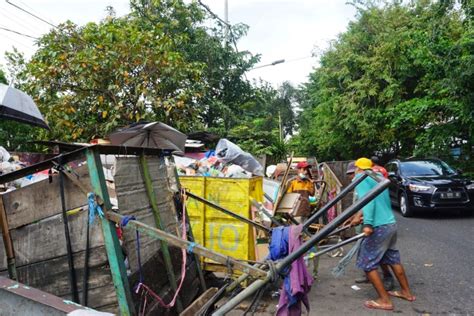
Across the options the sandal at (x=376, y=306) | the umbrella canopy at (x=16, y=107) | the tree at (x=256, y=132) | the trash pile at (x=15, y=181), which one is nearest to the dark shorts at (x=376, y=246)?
the sandal at (x=376, y=306)

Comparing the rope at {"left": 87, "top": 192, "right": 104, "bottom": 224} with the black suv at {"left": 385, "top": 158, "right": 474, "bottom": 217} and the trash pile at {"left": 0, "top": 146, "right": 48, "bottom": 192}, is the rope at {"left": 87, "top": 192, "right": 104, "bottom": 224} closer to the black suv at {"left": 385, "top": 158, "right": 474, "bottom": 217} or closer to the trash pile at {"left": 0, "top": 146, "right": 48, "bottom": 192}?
the trash pile at {"left": 0, "top": 146, "right": 48, "bottom": 192}

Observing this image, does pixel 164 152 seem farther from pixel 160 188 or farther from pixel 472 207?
pixel 472 207

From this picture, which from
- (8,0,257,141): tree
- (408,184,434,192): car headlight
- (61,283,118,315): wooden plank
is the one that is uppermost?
(8,0,257,141): tree

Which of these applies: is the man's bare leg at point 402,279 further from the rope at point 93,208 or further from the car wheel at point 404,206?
the car wheel at point 404,206

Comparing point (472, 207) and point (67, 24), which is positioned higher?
point (67, 24)

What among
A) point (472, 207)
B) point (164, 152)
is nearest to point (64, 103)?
point (164, 152)

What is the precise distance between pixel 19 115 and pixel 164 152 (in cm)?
314

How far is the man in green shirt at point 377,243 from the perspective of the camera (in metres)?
4.60

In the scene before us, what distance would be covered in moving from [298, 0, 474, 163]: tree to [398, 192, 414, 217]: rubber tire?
2846 mm

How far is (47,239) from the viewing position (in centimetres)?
283

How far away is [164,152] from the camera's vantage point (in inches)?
153

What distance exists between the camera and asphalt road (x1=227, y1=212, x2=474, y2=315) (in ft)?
15.2

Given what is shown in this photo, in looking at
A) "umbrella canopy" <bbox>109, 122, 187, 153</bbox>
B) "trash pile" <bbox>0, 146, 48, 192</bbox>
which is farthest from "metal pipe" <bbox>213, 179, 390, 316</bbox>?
"umbrella canopy" <bbox>109, 122, 187, 153</bbox>

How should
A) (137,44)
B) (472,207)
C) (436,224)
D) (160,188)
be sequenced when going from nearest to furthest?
(160,188) → (436,224) → (472,207) → (137,44)
